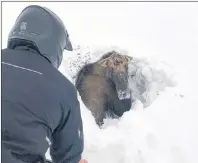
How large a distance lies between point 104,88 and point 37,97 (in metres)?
0.95

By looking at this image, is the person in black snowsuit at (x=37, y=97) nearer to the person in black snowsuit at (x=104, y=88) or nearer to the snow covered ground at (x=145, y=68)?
the snow covered ground at (x=145, y=68)

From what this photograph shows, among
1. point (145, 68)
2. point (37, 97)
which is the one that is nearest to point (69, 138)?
point (37, 97)

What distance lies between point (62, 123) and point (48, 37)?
24 centimetres

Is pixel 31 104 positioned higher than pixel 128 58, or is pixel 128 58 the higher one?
pixel 31 104

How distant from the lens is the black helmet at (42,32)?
128 centimetres

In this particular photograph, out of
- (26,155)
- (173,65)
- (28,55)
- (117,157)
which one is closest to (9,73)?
(28,55)

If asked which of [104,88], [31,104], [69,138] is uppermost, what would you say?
[31,104]

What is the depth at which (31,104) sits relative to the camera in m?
1.13

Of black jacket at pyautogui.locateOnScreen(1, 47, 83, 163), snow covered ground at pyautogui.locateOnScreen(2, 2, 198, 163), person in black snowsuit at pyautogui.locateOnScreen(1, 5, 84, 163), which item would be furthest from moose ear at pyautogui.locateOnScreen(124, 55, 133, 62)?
black jacket at pyautogui.locateOnScreen(1, 47, 83, 163)

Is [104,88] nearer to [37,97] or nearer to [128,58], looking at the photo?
[128,58]

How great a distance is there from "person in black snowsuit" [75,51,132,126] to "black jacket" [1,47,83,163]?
752mm

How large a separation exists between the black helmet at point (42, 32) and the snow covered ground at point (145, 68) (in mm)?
658

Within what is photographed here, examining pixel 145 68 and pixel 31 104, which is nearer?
pixel 31 104

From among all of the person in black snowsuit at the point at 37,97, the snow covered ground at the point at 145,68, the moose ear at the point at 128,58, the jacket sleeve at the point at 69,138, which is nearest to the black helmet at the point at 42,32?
the person in black snowsuit at the point at 37,97
